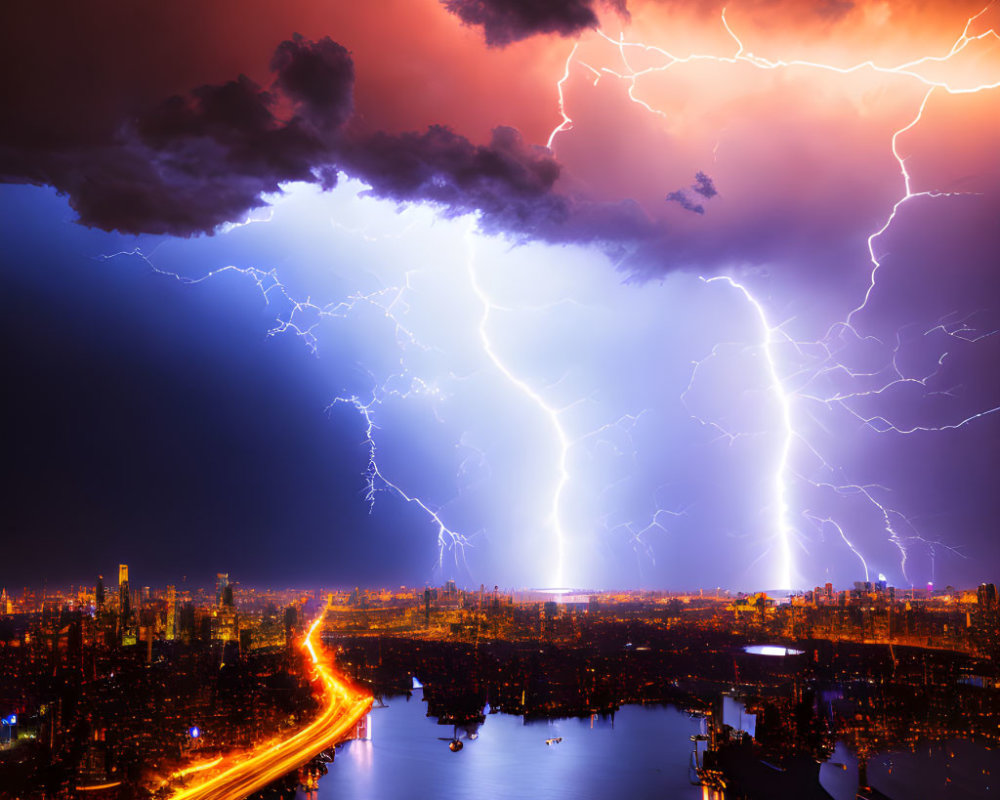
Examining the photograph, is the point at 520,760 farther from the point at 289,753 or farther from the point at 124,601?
the point at 124,601

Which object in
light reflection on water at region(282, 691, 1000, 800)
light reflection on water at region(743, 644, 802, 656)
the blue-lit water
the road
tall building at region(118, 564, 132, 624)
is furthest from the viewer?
light reflection on water at region(743, 644, 802, 656)

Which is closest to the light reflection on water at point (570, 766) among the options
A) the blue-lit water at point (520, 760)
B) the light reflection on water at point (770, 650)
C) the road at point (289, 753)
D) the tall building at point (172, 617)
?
the blue-lit water at point (520, 760)

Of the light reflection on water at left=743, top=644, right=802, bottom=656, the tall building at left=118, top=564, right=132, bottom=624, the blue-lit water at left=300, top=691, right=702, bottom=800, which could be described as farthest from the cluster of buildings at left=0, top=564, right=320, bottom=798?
the light reflection on water at left=743, top=644, right=802, bottom=656

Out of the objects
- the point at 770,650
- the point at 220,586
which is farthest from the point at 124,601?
the point at 770,650

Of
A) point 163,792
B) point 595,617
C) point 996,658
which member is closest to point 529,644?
point 595,617

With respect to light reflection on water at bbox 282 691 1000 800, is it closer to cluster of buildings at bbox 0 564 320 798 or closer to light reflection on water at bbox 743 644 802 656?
cluster of buildings at bbox 0 564 320 798

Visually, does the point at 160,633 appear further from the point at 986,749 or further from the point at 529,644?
the point at 986,749
